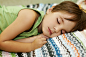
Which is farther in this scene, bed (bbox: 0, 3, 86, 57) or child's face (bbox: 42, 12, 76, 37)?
A: child's face (bbox: 42, 12, 76, 37)

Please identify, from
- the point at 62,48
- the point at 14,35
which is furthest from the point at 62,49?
the point at 14,35

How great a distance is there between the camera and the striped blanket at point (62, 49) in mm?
646

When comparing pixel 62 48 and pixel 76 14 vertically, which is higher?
pixel 76 14

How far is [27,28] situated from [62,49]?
0.32 metres

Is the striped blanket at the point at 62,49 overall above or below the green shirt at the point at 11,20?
below

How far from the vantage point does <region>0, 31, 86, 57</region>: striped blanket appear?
2.12 feet

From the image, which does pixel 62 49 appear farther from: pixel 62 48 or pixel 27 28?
pixel 27 28

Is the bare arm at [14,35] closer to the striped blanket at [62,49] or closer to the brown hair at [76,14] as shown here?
the striped blanket at [62,49]

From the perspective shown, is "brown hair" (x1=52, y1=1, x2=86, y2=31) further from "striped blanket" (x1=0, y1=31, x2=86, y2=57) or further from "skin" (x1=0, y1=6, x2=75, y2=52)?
"striped blanket" (x1=0, y1=31, x2=86, y2=57)

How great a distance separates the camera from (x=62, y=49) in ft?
2.15

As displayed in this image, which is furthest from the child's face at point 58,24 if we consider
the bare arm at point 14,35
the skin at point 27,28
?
the bare arm at point 14,35

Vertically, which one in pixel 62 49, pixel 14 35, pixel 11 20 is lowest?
pixel 62 49

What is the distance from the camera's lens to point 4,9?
93cm

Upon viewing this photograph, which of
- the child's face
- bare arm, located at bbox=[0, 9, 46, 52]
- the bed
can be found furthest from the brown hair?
bare arm, located at bbox=[0, 9, 46, 52]
